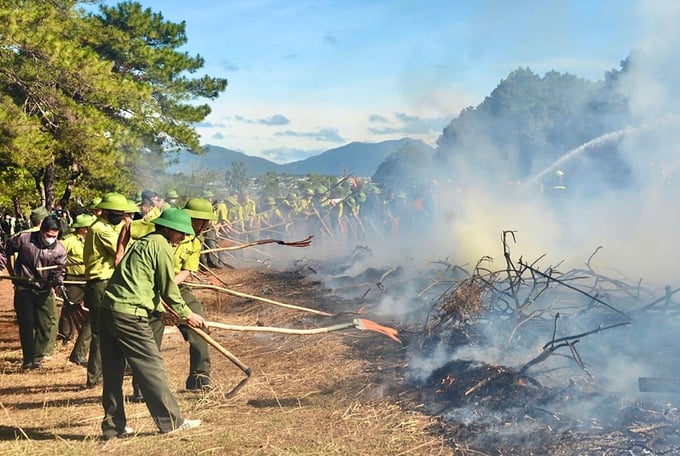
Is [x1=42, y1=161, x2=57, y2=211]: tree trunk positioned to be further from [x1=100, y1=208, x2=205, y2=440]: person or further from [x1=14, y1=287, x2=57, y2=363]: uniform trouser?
[x1=100, y1=208, x2=205, y2=440]: person

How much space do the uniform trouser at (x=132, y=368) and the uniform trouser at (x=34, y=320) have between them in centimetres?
291

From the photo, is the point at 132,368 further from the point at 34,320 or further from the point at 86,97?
the point at 86,97

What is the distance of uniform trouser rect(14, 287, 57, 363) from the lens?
7031 mm

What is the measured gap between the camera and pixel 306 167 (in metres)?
179

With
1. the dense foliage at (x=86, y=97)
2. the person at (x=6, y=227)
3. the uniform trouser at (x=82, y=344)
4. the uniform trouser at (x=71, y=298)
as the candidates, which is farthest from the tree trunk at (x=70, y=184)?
the uniform trouser at (x=82, y=344)

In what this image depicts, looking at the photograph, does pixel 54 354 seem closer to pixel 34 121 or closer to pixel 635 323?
pixel 34 121

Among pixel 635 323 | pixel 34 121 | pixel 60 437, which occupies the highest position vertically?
pixel 34 121

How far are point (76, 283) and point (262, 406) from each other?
10.9 ft

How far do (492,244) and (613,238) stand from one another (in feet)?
9.50

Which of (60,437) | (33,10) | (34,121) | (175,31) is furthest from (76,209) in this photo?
(60,437)

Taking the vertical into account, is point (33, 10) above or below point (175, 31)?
below

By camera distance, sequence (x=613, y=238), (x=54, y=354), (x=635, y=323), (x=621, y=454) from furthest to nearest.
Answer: (x=613, y=238) → (x=54, y=354) → (x=635, y=323) → (x=621, y=454)

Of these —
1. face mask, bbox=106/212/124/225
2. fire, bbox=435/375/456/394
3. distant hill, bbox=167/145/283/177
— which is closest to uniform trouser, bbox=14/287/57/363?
face mask, bbox=106/212/124/225

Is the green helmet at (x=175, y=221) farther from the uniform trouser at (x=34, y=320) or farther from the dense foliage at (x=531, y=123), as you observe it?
the dense foliage at (x=531, y=123)
